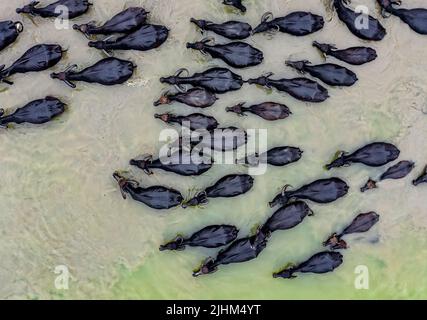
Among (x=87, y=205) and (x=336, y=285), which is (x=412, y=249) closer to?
(x=336, y=285)

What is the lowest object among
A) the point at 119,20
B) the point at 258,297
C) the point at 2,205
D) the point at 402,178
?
the point at 258,297

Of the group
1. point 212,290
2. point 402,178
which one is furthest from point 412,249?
point 212,290

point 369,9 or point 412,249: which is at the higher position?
point 369,9

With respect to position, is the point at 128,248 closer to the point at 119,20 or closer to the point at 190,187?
the point at 190,187

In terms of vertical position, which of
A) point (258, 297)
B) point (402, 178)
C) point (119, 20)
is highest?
point (119, 20)

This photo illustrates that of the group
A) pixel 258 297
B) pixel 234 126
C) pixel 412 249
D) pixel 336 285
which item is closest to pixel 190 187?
pixel 234 126

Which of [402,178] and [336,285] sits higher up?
[402,178]
